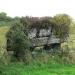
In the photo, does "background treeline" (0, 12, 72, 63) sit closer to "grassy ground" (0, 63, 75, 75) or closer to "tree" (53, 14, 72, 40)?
"tree" (53, 14, 72, 40)

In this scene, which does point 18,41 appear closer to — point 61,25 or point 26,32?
point 26,32

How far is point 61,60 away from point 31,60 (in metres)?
2.04

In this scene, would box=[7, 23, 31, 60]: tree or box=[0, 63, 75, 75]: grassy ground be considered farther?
box=[7, 23, 31, 60]: tree

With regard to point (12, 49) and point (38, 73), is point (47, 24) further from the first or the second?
point (38, 73)

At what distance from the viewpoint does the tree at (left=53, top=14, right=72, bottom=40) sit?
26.4 m

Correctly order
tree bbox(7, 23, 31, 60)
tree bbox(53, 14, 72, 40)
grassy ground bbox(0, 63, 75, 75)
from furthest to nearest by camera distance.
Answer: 1. tree bbox(53, 14, 72, 40)
2. tree bbox(7, 23, 31, 60)
3. grassy ground bbox(0, 63, 75, 75)

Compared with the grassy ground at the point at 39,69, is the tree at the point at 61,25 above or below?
above

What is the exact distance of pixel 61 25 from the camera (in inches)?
1040

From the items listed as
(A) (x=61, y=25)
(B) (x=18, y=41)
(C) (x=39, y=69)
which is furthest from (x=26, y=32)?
(C) (x=39, y=69)

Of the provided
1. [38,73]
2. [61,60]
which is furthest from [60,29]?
[38,73]

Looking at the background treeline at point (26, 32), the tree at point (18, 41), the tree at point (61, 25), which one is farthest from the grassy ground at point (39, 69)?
the tree at point (61, 25)

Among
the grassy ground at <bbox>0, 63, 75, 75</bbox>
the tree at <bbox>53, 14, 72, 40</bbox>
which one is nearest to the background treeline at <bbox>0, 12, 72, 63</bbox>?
the tree at <bbox>53, 14, 72, 40</bbox>

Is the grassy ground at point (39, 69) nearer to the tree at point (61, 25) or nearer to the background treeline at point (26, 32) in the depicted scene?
the background treeline at point (26, 32)

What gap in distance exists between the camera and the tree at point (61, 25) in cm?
2638
